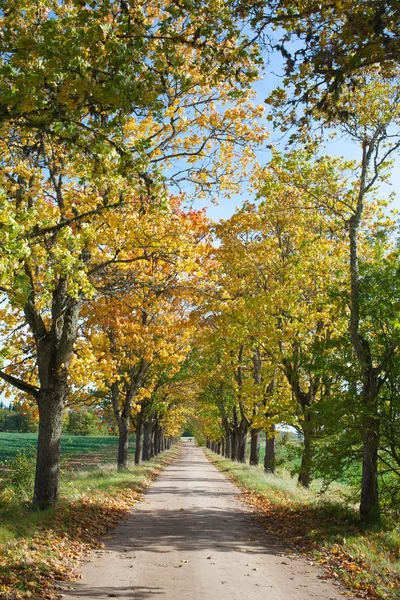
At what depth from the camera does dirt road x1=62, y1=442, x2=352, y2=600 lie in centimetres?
632

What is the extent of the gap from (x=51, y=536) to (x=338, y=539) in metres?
5.17

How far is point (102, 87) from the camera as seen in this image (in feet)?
17.6

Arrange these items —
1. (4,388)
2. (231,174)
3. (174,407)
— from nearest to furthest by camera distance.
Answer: (231,174) → (4,388) → (174,407)

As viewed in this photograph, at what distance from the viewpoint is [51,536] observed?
26.5ft

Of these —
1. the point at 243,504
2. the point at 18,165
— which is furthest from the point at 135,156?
the point at 243,504

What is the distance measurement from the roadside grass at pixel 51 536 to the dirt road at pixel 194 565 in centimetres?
30

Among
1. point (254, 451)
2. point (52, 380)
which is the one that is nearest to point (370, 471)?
point (52, 380)

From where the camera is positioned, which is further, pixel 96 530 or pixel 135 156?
pixel 96 530

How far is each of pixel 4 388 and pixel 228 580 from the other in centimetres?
962

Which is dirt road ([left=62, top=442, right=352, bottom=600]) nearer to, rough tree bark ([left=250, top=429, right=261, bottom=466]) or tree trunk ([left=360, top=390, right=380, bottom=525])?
tree trunk ([left=360, top=390, right=380, bottom=525])

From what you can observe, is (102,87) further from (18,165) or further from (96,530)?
(96,530)

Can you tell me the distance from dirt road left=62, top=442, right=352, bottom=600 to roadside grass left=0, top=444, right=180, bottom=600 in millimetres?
295

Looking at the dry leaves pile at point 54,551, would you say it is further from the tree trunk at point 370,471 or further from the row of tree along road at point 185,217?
the tree trunk at point 370,471

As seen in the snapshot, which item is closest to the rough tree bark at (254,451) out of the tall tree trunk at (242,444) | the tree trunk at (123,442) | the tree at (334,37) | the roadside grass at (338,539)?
the tall tree trunk at (242,444)
